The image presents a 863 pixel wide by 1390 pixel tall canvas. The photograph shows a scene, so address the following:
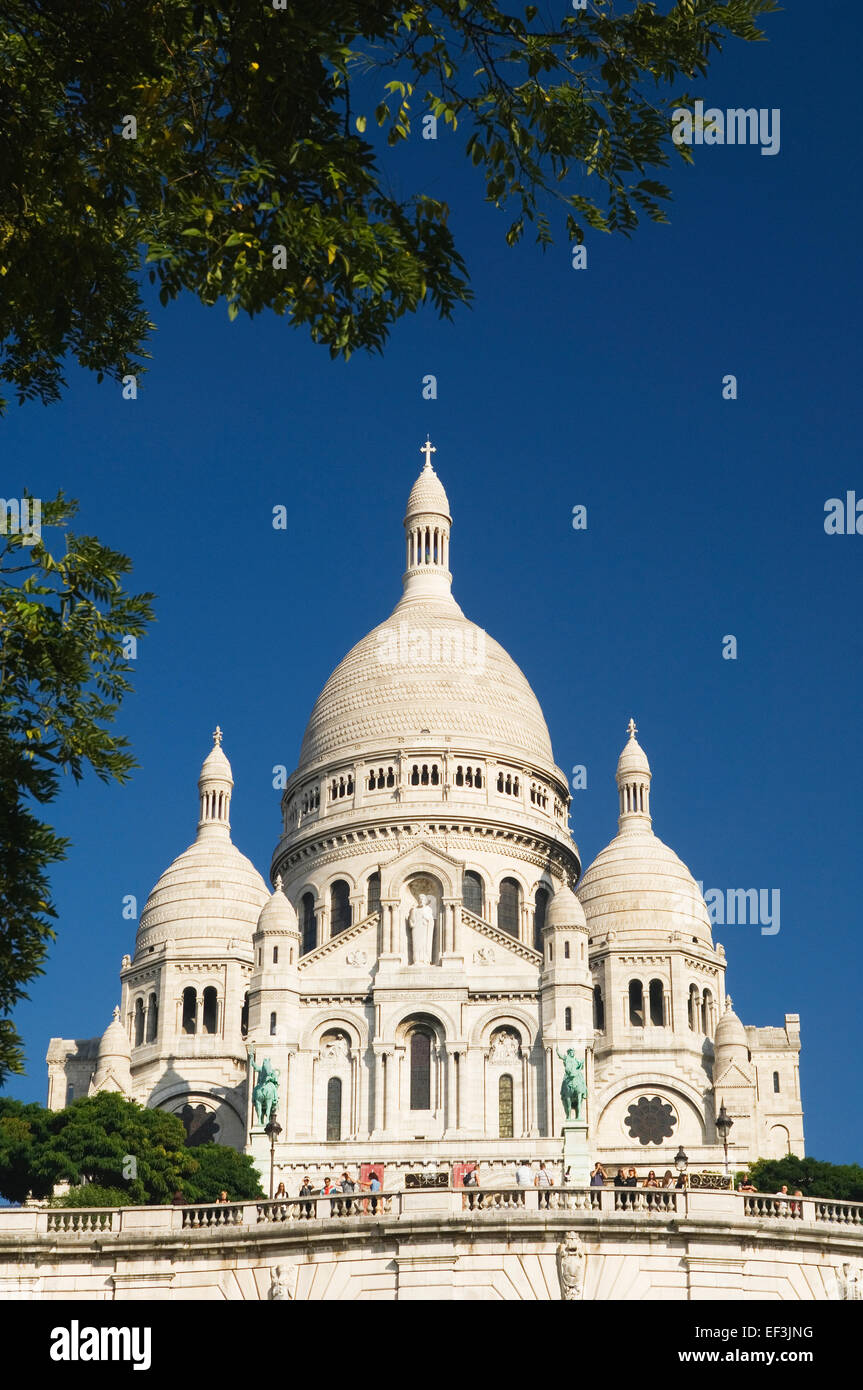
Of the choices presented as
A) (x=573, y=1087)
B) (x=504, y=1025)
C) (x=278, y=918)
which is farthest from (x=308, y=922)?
(x=573, y=1087)

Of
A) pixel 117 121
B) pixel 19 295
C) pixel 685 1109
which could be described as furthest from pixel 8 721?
pixel 685 1109

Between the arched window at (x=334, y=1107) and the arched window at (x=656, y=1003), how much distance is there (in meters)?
15.7

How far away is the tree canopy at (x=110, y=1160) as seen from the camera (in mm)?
66375

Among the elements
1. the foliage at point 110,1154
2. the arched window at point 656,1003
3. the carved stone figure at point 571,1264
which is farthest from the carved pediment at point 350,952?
the carved stone figure at point 571,1264

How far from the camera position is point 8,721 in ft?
63.7

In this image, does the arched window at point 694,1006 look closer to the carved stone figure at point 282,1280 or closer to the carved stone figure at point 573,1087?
the carved stone figure at point 573,1087

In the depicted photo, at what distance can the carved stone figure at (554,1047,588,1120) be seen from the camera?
70.4 m

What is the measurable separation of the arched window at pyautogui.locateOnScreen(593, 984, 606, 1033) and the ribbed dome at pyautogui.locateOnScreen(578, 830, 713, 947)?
2.55 meters

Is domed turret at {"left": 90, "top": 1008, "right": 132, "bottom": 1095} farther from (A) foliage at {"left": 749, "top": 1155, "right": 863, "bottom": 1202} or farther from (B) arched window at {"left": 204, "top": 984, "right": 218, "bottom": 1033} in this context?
(A) foliage at {"left": 749, "top": 1155, "right": 863, "bottom": 1202}

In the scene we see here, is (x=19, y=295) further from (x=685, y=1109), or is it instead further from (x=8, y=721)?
(x=685, y=1109)

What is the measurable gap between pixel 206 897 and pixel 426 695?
13041 mm

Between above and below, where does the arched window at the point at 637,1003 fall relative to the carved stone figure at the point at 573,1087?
above
